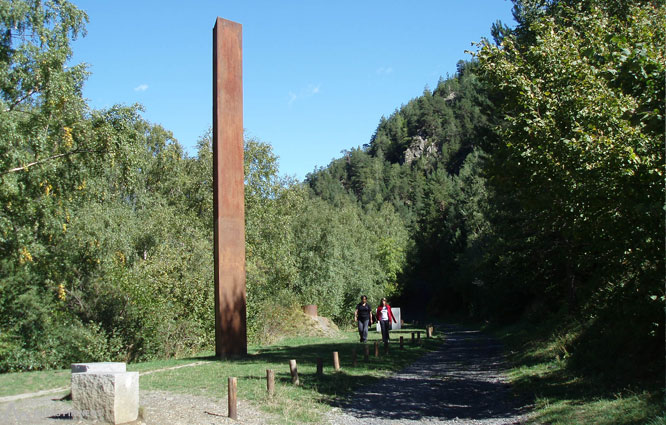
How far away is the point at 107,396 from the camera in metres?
8.16

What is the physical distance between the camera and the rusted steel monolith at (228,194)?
16781 millimetres

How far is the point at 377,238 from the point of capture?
70.4m

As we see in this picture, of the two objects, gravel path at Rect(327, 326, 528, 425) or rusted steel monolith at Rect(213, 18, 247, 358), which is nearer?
gravel path at Rect(327, 326, 528, 425)

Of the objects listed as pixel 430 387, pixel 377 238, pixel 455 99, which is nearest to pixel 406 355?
pixel 430 387

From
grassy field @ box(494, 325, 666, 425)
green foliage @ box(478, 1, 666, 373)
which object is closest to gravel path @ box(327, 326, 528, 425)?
grassy field @ box(494, 325, 666, 425)

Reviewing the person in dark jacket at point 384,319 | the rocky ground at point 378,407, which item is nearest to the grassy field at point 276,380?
the rocky ground at point 378,407

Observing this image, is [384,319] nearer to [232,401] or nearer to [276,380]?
[276,380]

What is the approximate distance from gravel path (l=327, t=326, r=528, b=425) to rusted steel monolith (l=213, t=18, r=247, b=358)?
5.32 m

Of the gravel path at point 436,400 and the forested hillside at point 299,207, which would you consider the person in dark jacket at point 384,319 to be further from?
the forested hillside at point 299,207

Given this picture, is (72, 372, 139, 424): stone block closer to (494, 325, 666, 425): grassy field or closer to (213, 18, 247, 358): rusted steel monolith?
(494, 325, 666, 425): grassy field

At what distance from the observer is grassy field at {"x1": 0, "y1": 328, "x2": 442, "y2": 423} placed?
10.2 m

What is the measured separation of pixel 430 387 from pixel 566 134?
20.8 ft

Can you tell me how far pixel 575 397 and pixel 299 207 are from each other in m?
32.6

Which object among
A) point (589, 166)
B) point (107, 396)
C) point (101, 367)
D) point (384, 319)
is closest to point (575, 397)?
point (589, 166)
